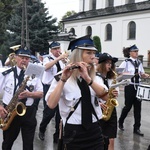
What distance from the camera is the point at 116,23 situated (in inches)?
1629

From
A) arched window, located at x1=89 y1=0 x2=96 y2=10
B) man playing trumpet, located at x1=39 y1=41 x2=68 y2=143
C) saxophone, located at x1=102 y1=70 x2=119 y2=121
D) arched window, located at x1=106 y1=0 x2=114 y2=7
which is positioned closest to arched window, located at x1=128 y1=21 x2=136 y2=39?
arched window, located at x1=106 y1=0 x2=114 y2=7

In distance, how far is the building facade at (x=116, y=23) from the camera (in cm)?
3762

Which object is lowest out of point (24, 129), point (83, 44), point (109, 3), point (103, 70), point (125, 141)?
point (125, 141)

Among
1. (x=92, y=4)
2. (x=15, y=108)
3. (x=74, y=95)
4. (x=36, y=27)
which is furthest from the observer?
(x=92, y=4)

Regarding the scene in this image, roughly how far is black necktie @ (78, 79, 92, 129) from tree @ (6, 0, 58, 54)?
3041cm

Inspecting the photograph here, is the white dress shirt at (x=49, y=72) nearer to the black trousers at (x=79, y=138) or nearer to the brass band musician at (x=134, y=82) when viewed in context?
the brass band musician at (x=134, y=82)

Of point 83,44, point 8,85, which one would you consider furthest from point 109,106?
point 83,44

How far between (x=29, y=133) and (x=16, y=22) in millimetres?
30945

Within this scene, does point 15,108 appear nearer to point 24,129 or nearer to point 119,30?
point 24,129

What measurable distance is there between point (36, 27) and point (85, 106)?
3139cm

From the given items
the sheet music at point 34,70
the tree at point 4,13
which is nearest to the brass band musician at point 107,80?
the sheet music at point 34,70

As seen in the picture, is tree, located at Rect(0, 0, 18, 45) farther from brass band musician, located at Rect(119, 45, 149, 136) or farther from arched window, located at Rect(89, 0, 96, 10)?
brass band musician, located at Rect(119, 45, 149, 136)

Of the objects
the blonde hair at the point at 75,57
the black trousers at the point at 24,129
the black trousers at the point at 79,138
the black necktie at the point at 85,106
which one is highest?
the blonde hair at the point at 75,57

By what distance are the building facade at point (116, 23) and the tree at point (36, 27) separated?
25.7 ft
